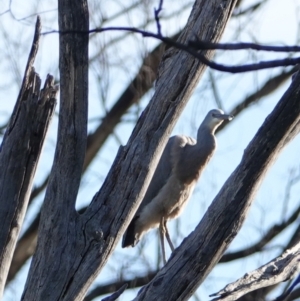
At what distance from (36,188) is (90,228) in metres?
5.12

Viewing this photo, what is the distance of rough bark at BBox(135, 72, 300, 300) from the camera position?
3396mm

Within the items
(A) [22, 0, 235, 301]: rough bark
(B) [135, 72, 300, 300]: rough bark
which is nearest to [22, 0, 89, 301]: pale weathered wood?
(A) [22, 0, 235, 301]: rough bark

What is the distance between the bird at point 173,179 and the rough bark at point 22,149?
3.03m

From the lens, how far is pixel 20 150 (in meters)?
3.79

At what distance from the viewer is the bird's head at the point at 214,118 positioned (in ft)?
22.1

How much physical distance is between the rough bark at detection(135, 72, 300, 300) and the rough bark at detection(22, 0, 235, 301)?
0.99 ft

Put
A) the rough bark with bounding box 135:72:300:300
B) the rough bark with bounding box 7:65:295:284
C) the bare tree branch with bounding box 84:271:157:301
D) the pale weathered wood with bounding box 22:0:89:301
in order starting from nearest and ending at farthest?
the rough bark with bounding box 135:72:300:300, the pale weathered wood with bounding box 22:0:89:301, the bare tree branch with bounding box 84:271:157:301, the rough bark with bounding box 7:65:295:284

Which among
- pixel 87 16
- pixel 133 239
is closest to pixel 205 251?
pixel 87 16

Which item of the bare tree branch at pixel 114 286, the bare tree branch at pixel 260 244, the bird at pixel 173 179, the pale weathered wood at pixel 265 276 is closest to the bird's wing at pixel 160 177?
the bird at pixel 173 179

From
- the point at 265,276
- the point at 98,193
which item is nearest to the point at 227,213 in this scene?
the point at 265,276

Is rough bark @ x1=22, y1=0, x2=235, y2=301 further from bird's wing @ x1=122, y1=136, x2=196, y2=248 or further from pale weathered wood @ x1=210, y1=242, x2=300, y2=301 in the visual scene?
bird's wing @ x1=122, y1=136, x2=196, y2=248

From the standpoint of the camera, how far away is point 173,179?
6941mm

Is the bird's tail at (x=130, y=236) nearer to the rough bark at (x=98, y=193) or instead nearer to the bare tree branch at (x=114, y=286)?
the bare tree branch at (x=114, y=286)

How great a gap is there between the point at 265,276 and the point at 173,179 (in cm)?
303
